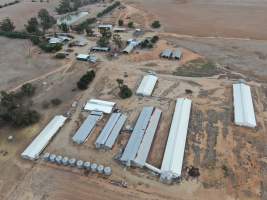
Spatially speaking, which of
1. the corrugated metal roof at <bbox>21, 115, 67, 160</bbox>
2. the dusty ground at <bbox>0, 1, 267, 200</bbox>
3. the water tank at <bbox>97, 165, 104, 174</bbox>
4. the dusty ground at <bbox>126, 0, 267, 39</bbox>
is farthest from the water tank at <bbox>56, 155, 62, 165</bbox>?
the dusty ground at <bbox>126, 0, 267, 39</bbox>

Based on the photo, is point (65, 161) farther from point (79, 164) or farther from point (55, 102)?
point (55, 102)

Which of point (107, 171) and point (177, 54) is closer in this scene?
point (107, 171)

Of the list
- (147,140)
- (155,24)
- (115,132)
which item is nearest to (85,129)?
(115,132)

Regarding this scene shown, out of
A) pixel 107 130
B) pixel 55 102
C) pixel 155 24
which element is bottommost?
pixel 107 130

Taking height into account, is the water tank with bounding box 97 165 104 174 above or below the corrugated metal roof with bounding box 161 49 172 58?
below

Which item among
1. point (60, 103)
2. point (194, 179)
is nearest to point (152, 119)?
point (194, 179)

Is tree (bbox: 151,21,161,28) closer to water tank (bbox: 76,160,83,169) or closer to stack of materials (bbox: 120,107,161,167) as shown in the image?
stack of materials (bbox: 120,107,161,167)
